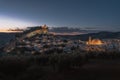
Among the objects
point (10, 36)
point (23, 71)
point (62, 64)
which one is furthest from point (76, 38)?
point (23, 71)

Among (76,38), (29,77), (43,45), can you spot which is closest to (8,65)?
(29,77)

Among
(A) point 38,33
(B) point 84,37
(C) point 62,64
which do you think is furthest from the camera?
(B) point 84,37

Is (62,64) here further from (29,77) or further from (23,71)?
(29,77)

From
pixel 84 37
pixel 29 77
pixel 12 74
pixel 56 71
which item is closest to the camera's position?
pixel 29 77

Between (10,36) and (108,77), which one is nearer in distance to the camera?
(108,77)

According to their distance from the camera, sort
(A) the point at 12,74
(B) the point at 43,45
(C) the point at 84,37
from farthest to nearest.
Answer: (C) the point at 84,37 → (B) the point at 43,45 → (A) the point at 12,74

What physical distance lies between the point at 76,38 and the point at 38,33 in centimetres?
927

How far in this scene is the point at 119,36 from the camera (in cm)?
7181

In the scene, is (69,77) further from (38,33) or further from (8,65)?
(38,33)

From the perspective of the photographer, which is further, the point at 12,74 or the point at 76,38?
the point at 76,38

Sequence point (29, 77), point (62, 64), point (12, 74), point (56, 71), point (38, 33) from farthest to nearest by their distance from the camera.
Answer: point (38, 33) → point (62, 64) → point (56, 71) → point (12, 74) → point (29, 77)

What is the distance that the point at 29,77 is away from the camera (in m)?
19.1

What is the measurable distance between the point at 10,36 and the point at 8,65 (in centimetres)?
4469

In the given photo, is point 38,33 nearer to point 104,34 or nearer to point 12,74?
point 104,34
